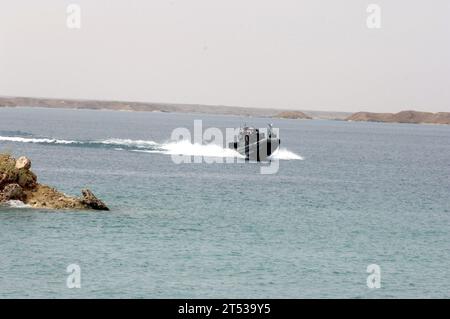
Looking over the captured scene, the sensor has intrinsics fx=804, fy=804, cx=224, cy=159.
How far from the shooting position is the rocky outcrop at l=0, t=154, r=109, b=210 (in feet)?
166

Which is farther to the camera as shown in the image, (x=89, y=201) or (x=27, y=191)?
(x=27, y=191)

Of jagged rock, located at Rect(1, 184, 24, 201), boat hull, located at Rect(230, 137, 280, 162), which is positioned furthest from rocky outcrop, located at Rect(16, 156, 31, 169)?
boat hull, located at Rect(230, 137, 280, 162)

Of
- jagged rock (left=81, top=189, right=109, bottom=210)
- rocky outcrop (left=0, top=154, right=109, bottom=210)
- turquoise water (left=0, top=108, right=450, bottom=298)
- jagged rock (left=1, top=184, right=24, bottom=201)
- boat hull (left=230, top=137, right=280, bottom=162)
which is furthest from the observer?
boat hull (left=230, top=137, right=280, bottom=162)

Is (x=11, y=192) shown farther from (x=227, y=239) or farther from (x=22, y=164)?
(x=227, y=239)

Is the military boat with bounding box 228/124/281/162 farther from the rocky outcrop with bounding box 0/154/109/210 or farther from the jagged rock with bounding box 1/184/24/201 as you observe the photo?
the jagged rock with bounding box 1/184/24/201

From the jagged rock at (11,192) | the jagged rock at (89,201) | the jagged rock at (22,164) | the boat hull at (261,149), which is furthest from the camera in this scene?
the boat hull at (261,149)

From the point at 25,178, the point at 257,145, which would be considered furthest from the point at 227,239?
the point at 257,145

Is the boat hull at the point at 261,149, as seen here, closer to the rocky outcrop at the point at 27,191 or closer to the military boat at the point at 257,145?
the military boat at the point at 257,145

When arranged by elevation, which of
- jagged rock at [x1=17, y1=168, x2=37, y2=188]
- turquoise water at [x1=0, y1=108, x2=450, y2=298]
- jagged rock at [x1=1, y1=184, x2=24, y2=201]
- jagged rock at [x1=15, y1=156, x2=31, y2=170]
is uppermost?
jagged rock at [x1=15, y1=156, x2=31, y2=170]

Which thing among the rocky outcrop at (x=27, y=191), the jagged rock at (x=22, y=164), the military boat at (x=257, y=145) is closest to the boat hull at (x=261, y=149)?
the military boat at (x=257, y=145)

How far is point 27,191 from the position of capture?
51.9m

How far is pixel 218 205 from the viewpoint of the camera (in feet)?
201

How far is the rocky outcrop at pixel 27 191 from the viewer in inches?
1997
